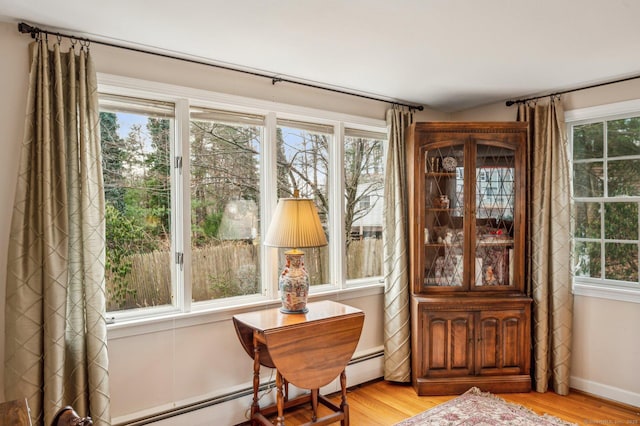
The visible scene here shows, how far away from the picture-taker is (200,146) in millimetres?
2814

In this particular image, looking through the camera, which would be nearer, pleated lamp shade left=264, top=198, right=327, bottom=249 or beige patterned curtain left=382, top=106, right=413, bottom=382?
pleated lamp shade left=264, top=198, right=327, bottom=249

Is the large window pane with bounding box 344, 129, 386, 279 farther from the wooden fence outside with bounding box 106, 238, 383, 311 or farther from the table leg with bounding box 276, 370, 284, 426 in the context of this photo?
the table leg with bounding box 276, 370, 284, 426

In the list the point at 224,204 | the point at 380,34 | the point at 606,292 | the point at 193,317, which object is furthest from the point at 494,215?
the point at 193,317

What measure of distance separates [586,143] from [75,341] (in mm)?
3756

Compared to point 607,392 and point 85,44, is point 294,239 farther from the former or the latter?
point 607,392

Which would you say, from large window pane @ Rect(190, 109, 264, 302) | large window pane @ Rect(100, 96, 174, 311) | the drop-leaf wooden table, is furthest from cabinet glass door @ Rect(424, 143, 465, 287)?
large window pane @ Rect(100, 96, 174, 311)

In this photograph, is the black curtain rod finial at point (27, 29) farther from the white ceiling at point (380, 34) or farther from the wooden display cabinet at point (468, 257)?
the wooden display cabinet at point (468, 257)

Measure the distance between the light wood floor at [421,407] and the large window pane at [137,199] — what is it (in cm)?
133

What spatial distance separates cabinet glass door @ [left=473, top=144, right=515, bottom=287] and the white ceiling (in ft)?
2.08

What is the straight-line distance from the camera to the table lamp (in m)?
2.65

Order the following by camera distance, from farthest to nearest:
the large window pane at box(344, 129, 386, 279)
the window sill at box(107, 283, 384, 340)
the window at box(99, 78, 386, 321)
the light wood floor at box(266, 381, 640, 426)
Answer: the large window pane at box(344, 129, 386, 279) < the light wood floor at box(266, 381, 640, 426) < the window at box(99, 78, 386, 321) < the window sill at box(107, 283, 384, 340)

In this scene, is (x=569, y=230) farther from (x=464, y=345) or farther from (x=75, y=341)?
(x=75, y=341)

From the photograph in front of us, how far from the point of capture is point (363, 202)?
368cm

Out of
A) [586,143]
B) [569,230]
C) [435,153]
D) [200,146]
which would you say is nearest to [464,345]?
[569,230]
